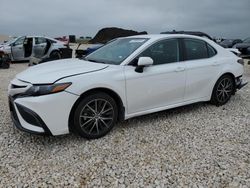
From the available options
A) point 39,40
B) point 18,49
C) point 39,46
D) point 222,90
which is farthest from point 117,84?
point 18,49

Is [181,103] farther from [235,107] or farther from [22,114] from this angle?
[22,114]

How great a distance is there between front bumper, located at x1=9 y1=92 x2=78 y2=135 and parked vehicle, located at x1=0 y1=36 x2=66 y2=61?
1030cm

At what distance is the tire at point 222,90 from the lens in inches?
202

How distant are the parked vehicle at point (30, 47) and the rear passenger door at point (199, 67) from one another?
31.7 feet

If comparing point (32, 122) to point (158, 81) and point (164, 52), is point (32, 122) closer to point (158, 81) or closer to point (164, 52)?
point (158, 81)

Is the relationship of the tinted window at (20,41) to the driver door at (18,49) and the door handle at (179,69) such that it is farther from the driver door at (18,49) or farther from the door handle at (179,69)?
the door handle at (179,69)

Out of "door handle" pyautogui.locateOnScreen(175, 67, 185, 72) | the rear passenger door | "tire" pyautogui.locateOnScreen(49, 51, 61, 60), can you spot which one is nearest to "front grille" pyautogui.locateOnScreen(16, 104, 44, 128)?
"door handle" pyautogui.locateOnScreen(175, 67, 185, 72)

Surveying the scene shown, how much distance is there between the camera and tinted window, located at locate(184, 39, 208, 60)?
15.3 feet

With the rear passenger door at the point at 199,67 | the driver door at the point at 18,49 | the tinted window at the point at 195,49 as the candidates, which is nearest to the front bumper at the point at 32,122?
the rear passenger door at the point at 199,67

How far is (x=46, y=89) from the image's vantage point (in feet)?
10.7

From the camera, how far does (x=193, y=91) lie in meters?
4.68

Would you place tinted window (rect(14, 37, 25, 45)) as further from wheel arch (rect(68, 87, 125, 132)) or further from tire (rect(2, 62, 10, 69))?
wheel arch (rect(68, 87, 125, 132))

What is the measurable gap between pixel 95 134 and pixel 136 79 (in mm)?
999

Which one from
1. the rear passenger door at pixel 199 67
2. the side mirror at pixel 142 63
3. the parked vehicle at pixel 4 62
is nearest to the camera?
the side mirror at pixel 142 63
